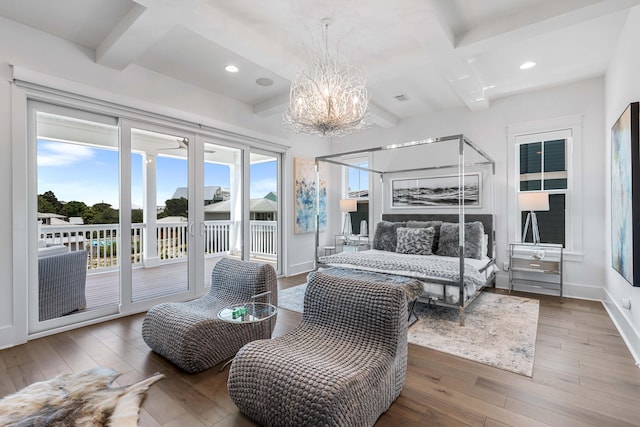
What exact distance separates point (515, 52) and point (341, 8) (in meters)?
2.18

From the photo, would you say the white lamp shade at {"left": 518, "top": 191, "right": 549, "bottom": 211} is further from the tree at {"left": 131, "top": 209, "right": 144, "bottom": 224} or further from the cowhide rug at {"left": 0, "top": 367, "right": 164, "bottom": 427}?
the tree at {"left": 131, "top": 209, "right": 144, "bottom": 224}

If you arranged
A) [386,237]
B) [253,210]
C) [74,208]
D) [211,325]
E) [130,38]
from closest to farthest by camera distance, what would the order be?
[211,325] → [130,38] → [74,208] → [386,237] → [253,210]

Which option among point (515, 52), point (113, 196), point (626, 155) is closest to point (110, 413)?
point (113, 196)

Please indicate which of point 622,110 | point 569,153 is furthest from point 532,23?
point 569,153

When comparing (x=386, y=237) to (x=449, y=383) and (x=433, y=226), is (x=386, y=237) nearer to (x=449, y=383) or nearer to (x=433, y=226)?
(x=433, y=226)

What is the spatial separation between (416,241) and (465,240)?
67 centimetres

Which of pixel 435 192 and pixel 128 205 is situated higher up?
pixel 435 192

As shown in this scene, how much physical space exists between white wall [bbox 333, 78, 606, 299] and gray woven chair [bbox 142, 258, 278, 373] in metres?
4.02

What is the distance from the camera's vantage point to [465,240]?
4305mm

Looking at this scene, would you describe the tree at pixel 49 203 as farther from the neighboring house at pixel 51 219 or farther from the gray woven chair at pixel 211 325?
the gray woven chair at pixel 211 325

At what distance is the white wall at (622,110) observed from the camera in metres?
2.59

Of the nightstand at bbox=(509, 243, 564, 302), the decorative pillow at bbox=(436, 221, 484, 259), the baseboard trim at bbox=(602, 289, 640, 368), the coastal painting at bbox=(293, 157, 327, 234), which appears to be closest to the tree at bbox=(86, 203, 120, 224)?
the coastal painting at bbox=(293, 157, 327, 234)

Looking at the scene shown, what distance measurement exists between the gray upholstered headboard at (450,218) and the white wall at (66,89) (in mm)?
3018

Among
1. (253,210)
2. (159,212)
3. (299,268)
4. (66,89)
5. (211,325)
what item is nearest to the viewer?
(211,325)
